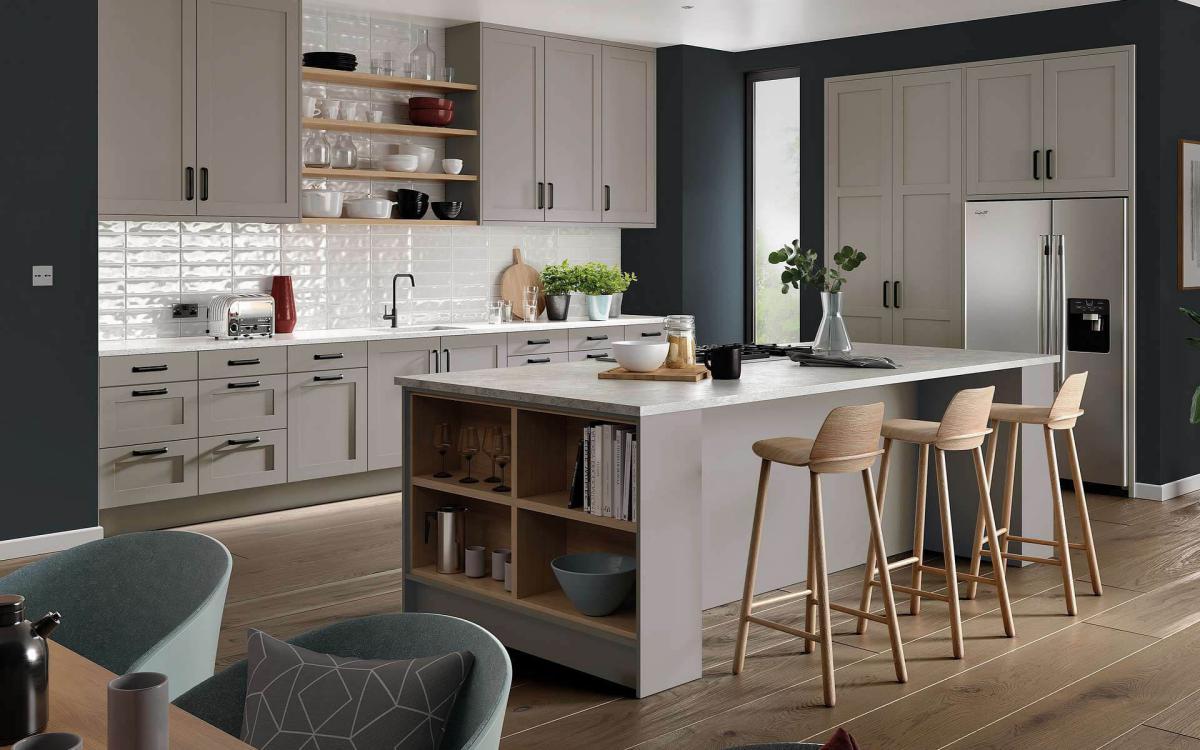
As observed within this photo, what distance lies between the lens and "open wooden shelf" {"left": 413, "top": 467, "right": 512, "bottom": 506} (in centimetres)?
405

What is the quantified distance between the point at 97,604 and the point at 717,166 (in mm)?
6899

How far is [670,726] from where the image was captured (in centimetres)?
347

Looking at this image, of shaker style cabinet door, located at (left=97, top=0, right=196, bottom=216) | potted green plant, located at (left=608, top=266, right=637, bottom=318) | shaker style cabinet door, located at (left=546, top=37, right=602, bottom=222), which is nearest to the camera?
shaker style cabinet door, located at (left=97, top=0, right=196, bottom=216)

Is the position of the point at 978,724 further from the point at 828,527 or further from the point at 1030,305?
the point at 1030,305

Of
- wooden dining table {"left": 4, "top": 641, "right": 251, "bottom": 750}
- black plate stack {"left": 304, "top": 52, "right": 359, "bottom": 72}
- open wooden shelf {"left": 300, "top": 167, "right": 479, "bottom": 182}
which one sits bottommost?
wooden dining table {"left": 4, "top": 641, "right": 251, "bottom": 750}

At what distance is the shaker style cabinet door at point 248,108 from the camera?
619 cm

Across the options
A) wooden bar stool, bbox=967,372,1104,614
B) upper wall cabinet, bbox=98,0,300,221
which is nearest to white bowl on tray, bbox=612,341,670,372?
wooden bar stool, bbox=967,372,1104,614

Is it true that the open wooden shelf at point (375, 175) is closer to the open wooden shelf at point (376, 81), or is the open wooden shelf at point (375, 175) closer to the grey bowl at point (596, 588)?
the open wooden shelf at point (376, 81)

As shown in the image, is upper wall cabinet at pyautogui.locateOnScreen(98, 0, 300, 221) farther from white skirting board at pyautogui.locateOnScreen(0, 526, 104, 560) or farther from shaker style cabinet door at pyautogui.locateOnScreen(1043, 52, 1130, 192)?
shaker style cabinet door at pyautogui.locateOnScreen(1043, 52, 1130, 192)

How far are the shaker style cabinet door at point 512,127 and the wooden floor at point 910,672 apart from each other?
2937mm

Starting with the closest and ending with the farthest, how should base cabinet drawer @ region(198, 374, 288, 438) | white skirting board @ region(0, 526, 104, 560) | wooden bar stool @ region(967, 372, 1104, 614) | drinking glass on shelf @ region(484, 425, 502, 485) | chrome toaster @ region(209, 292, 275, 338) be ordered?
drinking glass on shelf @ region(484, 425, 502, 485)
wooden bar stool @ region(967, 372, 1104, 614)
white skirting board @ region(0, 526, 104, 560)
base cabinet drawer @ region(198, 374, 288, 438)
chrome toaster @ region(209, 292, 275, 338)

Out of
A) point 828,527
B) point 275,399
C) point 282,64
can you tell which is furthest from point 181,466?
point 828,527

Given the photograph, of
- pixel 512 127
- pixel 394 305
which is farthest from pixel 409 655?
pixel 512 127

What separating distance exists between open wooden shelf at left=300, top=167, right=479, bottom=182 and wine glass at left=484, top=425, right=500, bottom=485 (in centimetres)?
298
